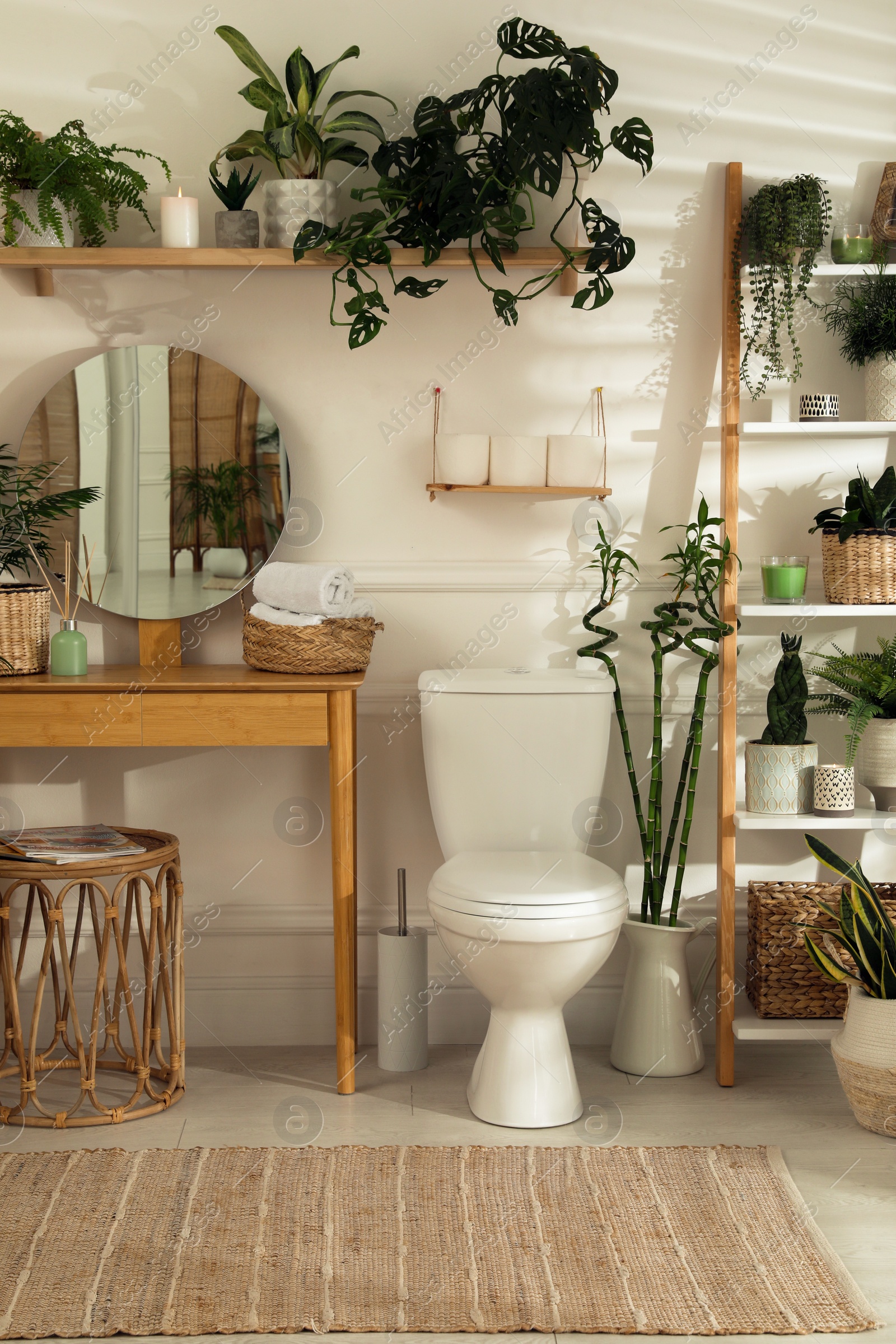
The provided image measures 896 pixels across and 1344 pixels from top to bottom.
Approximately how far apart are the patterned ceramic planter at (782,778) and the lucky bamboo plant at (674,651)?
130 mm

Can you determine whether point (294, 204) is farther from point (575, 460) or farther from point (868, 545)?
point (868, 545)

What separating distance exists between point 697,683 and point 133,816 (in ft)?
4.29

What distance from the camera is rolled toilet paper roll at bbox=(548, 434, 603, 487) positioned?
246cm

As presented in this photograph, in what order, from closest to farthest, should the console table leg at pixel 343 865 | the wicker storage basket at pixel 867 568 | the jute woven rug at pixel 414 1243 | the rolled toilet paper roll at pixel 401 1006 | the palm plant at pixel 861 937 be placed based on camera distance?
1. the jute woven rug at pixel 414 1243
2. the palm plant at pixel 861 937
3. the console table leg at pixel 343 865
4. the wicker storage basket at pixel 867 568
5. the rolled toilet paper roll at pixel 401 1006

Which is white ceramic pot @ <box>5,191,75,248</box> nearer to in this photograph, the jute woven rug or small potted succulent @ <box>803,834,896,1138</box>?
the jute woven rug

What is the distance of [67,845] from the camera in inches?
87.7

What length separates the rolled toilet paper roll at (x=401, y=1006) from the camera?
2.44 metres

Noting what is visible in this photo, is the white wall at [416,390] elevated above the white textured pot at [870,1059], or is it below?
above

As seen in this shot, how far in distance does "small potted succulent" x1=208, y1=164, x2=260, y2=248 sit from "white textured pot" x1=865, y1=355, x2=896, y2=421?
134cm

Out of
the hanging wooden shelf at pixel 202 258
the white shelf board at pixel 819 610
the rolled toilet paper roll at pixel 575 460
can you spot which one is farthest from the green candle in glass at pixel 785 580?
the hanging wooden shelf at pixel 202 258

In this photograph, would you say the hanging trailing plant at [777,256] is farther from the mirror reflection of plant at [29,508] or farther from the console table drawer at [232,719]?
the mirror reflection of plant at [29,508]

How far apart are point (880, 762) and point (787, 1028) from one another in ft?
1.93

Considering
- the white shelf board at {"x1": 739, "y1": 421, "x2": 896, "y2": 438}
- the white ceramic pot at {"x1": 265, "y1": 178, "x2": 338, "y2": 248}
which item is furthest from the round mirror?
the white shelf board at {"x1": 739, "y1": 421, "x2": 896, "y2": 438}

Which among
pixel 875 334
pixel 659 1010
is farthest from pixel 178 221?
pixel 659 1010
